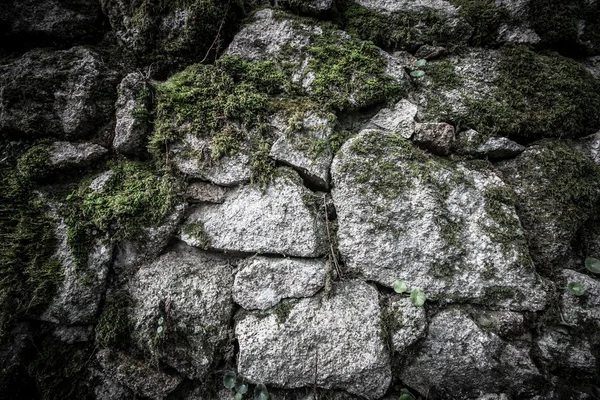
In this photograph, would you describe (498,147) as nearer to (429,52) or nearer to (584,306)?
(429,52)

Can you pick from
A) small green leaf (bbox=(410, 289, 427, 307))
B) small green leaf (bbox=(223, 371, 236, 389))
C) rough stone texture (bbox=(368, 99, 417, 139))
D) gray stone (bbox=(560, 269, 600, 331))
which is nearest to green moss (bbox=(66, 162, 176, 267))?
small green leaf (bbox=(223, 371, 236, 389))

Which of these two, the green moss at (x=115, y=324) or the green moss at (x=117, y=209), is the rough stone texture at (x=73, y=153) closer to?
the green moss at (x=117, y=209)

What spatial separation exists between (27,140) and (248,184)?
1.76 m

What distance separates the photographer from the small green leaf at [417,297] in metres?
1.52

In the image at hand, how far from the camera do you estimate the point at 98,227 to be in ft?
5.57

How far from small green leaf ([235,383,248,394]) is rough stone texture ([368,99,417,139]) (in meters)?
1.99

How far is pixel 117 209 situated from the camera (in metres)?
1.66

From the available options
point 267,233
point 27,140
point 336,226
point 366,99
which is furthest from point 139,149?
point 366,99

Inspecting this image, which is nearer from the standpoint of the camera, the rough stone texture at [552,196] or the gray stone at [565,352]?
the gray stone at [565,352]

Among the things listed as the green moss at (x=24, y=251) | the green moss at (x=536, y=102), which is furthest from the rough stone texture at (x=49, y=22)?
the green moss at (x=536, y=102)

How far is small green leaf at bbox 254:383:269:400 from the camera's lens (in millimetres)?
1545

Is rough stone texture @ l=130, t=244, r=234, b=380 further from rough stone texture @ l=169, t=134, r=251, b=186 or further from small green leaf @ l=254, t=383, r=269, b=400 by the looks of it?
rough stone texture @ l=169, t=134, r=251, b=186

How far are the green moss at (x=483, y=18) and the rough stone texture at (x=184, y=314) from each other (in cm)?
267

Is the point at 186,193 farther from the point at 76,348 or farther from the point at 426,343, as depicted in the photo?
the point at 426,343
